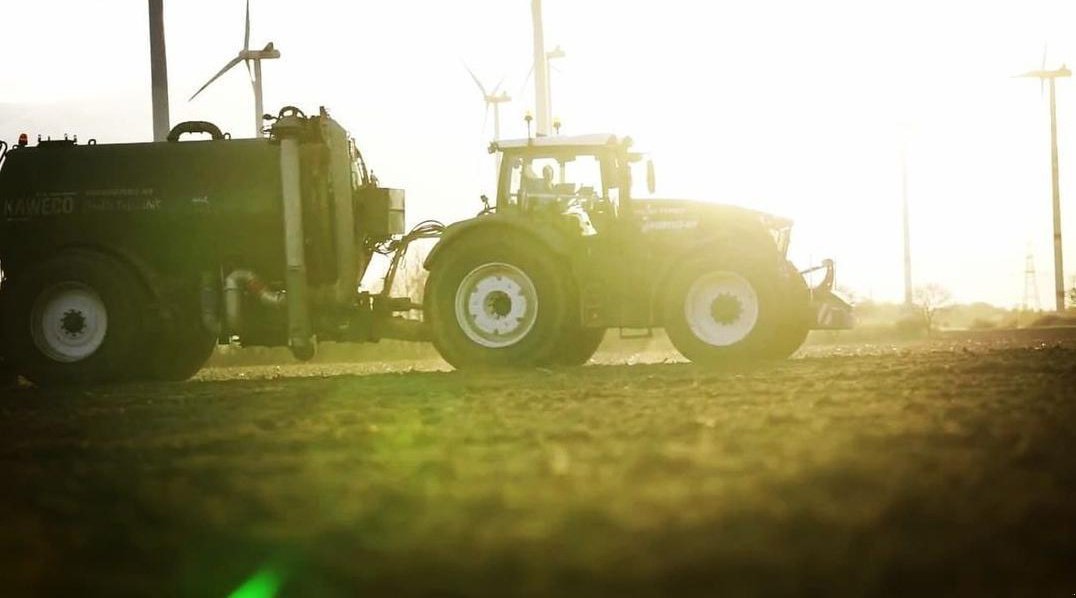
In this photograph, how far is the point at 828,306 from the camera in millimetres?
14211

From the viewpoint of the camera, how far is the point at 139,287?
1406 cm

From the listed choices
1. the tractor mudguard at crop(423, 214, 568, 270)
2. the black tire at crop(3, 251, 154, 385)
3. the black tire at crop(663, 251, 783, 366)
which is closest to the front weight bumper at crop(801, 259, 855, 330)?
the black tire at crop(663, 251, 783, 366)

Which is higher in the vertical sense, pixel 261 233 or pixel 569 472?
pixel 261 233

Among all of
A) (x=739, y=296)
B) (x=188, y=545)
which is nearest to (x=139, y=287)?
(x=739, y=296)

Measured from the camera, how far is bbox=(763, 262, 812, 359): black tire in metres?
13.4

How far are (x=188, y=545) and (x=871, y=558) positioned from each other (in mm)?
1934

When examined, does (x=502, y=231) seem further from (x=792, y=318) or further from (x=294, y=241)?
(x=792, y=318)

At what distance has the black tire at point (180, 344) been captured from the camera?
14.1 m

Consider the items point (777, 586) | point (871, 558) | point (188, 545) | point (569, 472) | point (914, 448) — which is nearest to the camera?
point (777, 586)

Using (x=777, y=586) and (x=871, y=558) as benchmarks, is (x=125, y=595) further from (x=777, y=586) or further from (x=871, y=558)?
(x=871, y=558)

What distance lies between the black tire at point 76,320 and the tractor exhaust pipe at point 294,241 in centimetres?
Answer: 143

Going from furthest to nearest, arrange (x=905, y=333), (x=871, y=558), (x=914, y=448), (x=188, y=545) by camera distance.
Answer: (x=905, y=333), (x=914, y=448), (x=188, y=545), (x=871, y=558)

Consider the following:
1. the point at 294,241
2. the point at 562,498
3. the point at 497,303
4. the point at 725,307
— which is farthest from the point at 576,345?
the point at 562,498

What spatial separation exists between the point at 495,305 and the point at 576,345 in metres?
1.14
